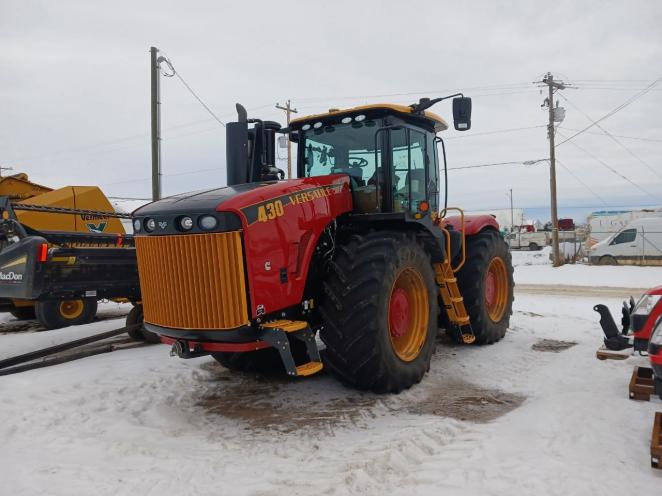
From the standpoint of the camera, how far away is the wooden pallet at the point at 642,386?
4418 mm

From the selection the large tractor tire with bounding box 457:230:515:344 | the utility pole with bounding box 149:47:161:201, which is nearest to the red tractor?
the large tractor tire with bounding box 457:230:515:344

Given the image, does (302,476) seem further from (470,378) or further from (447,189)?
(447,189)

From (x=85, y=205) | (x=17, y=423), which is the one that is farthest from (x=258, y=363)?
(x=85, y=205)

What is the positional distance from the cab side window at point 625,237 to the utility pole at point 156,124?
19.2m

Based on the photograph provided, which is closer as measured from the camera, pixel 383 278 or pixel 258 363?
pixel 383 278

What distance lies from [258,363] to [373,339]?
1.78 meters

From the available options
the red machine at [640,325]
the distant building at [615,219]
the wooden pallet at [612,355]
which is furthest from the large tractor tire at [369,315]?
the distant building at [615,219]

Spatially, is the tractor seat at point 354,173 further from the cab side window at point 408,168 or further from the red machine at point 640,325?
the red machine at point 640,325

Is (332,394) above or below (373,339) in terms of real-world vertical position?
below

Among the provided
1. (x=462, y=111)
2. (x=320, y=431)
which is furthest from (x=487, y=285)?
(x=320, y=431)

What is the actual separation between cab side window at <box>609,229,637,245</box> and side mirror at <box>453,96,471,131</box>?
67.5ft

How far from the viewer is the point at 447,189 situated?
21.3 ft

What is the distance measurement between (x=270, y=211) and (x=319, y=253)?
831mm

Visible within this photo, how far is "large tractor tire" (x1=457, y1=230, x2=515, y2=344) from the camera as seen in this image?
22.3 feet
